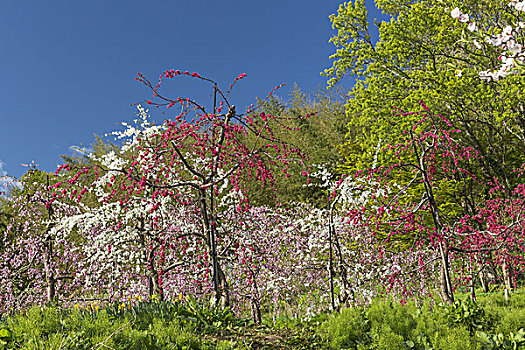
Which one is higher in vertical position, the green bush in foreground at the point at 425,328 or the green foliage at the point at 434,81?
the green foliage at the point at 434,81

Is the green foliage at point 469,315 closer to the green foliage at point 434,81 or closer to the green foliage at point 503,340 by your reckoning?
the green foliage at point 503,340

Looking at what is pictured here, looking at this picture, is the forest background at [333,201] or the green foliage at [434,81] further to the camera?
the green foliage at [434,81]

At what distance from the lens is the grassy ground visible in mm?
3383

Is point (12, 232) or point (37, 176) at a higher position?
point (37, 176)

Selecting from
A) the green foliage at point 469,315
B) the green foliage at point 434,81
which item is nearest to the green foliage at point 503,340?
the green foliage at point 469,315

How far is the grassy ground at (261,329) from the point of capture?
11.1 ft

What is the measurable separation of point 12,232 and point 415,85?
1425cm

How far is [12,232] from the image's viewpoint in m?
12.0

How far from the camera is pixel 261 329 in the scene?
448cm

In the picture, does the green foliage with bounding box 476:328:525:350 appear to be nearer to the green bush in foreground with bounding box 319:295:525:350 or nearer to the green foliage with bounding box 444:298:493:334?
the green bush in foreground with bounding box 319:295:525:350

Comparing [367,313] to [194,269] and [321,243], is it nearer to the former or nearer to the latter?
[321,243]

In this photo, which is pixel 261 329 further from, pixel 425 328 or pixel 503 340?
pixel 503 340

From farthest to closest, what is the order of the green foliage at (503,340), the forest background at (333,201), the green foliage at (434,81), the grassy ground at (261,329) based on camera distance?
the green foliage at (434,81)
the forest background at (333,201)
the green foliage at (503,340)
the grassy ground at (261,329)

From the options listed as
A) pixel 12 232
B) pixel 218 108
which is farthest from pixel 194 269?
pixel 12 232
